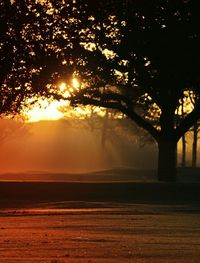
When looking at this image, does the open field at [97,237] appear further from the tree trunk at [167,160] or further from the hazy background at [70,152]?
the hazy background at [70,152]

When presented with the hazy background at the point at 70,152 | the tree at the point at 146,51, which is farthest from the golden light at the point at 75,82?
the hazy background at the point at 70,152

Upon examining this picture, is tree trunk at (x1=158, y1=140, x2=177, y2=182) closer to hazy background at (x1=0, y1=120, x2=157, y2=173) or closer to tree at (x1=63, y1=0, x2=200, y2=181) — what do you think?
tree at (x1=63, y1=0, x2=200, y2=181)

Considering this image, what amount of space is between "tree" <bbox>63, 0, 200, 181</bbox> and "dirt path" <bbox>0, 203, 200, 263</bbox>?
50.7ft

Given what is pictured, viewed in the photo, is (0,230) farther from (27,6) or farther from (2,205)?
(27,6)

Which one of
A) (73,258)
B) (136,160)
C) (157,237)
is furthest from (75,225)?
(136,160)

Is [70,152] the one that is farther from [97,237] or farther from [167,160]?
[97,237]

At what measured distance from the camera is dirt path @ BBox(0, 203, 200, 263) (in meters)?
12.1

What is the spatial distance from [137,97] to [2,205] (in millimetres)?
17028

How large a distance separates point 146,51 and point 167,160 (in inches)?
277

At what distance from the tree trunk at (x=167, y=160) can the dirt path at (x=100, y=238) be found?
19122mm

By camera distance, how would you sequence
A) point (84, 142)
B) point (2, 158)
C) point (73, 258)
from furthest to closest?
1. point (84, 142)
2. point (2, 158)
3. point (73, 258)

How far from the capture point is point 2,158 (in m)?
121

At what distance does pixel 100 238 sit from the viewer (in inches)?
594

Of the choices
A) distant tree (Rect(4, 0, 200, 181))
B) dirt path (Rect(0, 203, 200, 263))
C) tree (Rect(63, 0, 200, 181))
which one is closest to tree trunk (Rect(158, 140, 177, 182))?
tree (Rect(63, 0, 200, 181))
